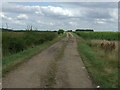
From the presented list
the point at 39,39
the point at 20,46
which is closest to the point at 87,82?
the point at 20,46

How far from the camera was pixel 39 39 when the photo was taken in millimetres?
31922

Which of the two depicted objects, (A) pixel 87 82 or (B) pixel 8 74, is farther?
(B) pixel 8 74

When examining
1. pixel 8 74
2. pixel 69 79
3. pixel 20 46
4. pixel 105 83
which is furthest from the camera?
pixel 20 46

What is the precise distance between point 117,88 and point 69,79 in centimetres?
185

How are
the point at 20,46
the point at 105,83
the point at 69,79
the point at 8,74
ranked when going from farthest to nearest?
the point at 20,46 < the point at 8,74 < the point at 69,79 < the point at 105,83

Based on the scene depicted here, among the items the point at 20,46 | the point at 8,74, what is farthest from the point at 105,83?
the point at 20,46

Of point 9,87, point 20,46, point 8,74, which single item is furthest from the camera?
point 20,46

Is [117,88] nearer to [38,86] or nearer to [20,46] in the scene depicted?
[38,86]

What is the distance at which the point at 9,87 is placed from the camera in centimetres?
655

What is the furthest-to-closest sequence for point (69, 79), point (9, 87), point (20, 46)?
point (20, 46)
point (69, 79)
point (9, 87)

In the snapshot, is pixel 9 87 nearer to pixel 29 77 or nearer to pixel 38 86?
pixel 38 86

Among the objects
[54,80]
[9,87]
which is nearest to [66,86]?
[54,80]

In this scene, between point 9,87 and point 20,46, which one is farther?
point 20,46

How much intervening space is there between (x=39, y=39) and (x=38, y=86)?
2549 centimetres
